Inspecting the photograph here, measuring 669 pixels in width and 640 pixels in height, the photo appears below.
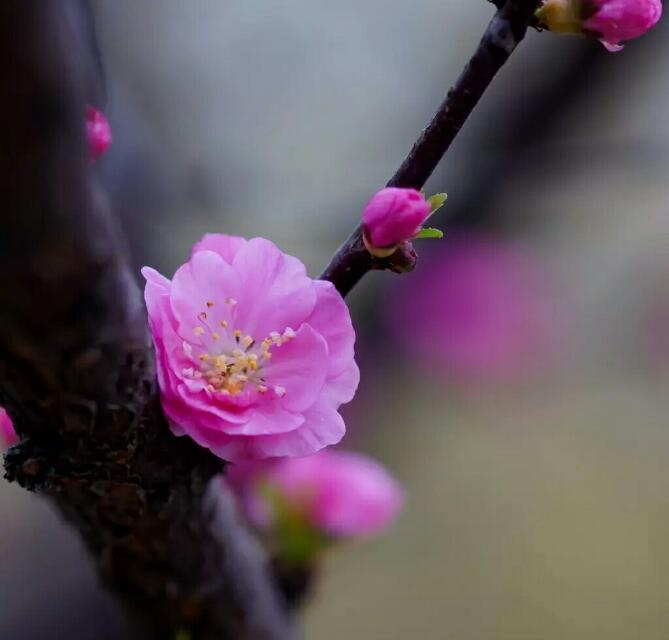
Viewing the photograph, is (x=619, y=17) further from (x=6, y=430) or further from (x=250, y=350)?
(x=6, y=430)

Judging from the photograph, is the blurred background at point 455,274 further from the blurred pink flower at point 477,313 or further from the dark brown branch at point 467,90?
the dark brown branch at point 467,90

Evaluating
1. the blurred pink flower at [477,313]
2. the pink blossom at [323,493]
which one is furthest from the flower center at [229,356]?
the blurred pink flower at [477,313]

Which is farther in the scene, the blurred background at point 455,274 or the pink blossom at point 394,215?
the blurred background at point 455,274

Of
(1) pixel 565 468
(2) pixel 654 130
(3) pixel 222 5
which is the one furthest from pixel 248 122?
(1) pixel 565 468

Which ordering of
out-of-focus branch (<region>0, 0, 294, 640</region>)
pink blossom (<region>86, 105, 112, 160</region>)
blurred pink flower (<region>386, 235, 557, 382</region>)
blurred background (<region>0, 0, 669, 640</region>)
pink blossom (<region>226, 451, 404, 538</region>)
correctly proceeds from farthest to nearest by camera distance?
blurred pink flower (<region>386, 235, 557, 382</region>), blurred background (<region>0, 0, 669, 640</region>), pink blossom (<region>226, 451, 404, 538</region>), pink blossom (<region>86, 105, 112, 160</region>), out-of-focus branch (<region>0, 0, 294, 640</region>)

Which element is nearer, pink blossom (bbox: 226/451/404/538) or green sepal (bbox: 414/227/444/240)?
green sepal (bbox: 414/227/444/240)

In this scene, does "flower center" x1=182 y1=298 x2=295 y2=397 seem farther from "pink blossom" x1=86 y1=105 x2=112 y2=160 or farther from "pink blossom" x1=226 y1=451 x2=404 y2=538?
"pink blossom" x1=226 y1=451 x2=404 y2=538

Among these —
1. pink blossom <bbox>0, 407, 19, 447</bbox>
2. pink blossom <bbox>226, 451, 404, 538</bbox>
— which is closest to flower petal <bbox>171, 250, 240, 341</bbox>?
pink blossom <bbox>0, 407, 19, 447</bbox>

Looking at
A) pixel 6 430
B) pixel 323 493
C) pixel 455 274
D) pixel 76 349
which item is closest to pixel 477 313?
pixel 455 274
